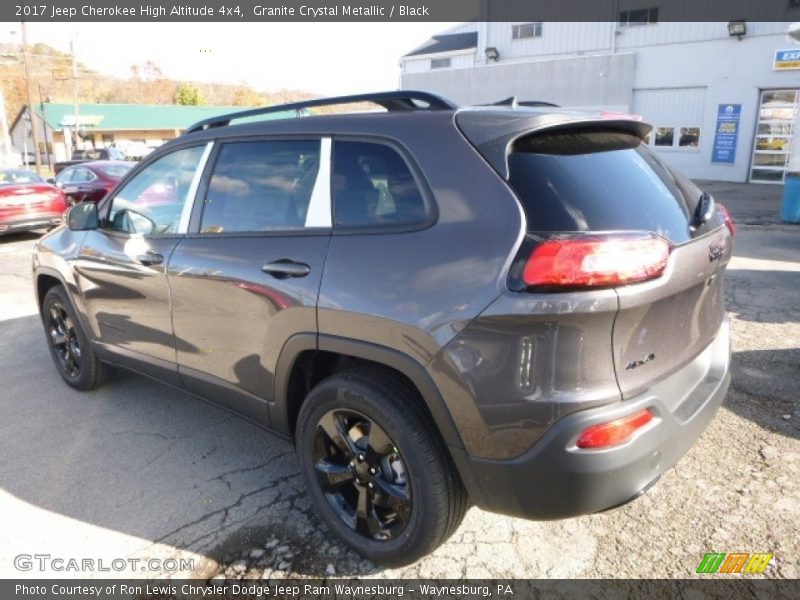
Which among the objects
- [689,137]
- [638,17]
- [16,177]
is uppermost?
[638,17]

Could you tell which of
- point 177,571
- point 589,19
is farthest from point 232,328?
point 589,19

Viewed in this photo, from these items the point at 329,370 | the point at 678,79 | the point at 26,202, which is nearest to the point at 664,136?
the point at 678,79

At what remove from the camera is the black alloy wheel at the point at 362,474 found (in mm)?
2432

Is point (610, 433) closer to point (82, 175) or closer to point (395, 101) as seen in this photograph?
point (395, 101)

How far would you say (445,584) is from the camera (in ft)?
7.93

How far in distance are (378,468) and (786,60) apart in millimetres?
21994

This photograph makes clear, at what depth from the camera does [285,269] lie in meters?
2.61

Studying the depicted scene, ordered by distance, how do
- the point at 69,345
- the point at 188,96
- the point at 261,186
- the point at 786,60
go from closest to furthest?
the point at 261,186 < the point at 69,345 < the point at 786,60 < the point at 188,96

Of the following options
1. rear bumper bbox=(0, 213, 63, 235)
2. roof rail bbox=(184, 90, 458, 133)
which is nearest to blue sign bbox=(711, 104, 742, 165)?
rear bumper bbox=(0, 213, 63, 235)

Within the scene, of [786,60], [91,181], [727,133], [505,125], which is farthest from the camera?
[727,133]

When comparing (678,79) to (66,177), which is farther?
(678,79)

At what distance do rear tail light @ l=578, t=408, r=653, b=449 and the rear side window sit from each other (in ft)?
2.15

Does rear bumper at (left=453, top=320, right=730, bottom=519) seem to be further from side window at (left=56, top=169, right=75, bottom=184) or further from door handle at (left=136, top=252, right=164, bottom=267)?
side window at (left=56, top=169, right=75, bottom=184)

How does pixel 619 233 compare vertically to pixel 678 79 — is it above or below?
below
